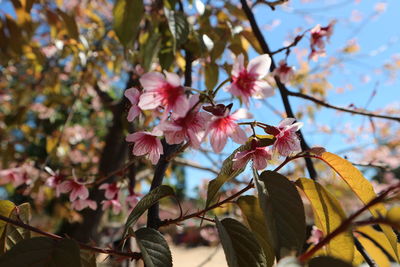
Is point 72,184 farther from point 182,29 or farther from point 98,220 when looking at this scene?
point 98,220

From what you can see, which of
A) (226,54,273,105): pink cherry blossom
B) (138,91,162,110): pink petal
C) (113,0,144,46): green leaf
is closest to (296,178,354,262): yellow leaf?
(226,54,273,105): pink cherry blossom

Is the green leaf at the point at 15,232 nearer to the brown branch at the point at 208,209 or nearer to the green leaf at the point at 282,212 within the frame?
the brown branch at the point at 208,209

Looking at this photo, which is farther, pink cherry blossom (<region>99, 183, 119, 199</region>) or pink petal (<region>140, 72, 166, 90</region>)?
pink cherry blossom (<region>99, 183, 119, 199</region>)

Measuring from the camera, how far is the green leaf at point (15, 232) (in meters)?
0.49

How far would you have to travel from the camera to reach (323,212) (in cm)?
48

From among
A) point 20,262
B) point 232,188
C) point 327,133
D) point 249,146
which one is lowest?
point 20,262

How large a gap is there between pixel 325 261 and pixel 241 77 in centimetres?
28

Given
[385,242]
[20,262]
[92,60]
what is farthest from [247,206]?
[92,60]

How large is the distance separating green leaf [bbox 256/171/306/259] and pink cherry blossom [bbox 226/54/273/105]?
13 cm

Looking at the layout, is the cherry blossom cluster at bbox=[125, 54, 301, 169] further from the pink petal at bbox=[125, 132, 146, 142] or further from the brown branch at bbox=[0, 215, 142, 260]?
the brown branch at bbox=[0, 215, 142, 260]

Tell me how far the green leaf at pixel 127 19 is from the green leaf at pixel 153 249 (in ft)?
1.83

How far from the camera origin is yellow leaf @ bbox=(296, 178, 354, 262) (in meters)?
0.44

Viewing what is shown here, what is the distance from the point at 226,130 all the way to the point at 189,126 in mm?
60

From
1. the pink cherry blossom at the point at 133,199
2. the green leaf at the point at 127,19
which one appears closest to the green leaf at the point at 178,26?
the green leaf at the point at 127,19
